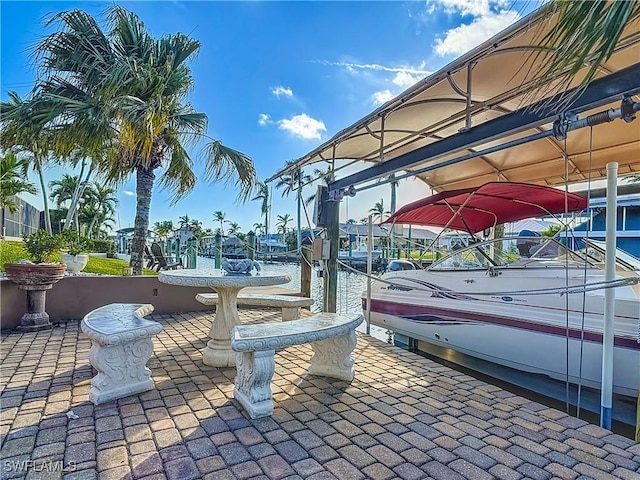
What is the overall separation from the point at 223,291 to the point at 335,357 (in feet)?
4.01

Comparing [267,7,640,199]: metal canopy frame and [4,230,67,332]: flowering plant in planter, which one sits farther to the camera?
[4,230,67,332]: flowering plant in planter

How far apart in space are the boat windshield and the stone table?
207cm

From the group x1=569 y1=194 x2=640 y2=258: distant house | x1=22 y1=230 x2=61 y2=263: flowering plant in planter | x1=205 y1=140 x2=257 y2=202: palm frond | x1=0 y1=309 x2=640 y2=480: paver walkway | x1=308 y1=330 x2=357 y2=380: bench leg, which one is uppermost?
x1=205 y1=140 x2=257 y2=202: palm frond

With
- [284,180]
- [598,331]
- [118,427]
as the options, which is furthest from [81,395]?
[284,180]

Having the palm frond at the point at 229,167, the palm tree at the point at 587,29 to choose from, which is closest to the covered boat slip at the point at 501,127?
the palm tree at the point at 587,29

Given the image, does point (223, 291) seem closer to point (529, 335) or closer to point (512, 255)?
point (529, 335)

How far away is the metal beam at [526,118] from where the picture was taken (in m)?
2.27

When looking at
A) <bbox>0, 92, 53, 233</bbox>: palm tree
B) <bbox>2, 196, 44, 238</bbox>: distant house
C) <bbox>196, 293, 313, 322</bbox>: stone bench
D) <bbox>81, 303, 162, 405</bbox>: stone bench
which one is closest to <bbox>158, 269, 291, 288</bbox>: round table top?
<bbox>81, 303, 162, 405</bbox>: stone bench

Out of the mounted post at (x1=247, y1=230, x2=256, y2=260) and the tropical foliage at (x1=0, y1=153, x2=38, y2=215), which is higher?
the tropical foliage at (x1=0, y1=153, x2=38, y2=215)

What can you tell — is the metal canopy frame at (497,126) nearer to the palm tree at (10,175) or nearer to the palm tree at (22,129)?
the palm tree at (22,129)

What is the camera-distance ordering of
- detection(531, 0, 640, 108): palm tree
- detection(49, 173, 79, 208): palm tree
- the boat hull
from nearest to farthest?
detection(531, 0, 640, 108): palm tree → the boat hull → detection(49, 173, 79, 208): palm tree

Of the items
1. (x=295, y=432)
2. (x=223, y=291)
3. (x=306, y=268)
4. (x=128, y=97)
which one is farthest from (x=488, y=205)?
(x=128, y=97)

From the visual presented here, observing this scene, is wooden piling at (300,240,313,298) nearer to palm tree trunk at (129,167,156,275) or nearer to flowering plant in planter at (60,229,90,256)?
palm tree trunk at (129,167,156,275)

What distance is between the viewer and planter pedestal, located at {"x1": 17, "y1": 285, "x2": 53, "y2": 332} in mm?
4438
